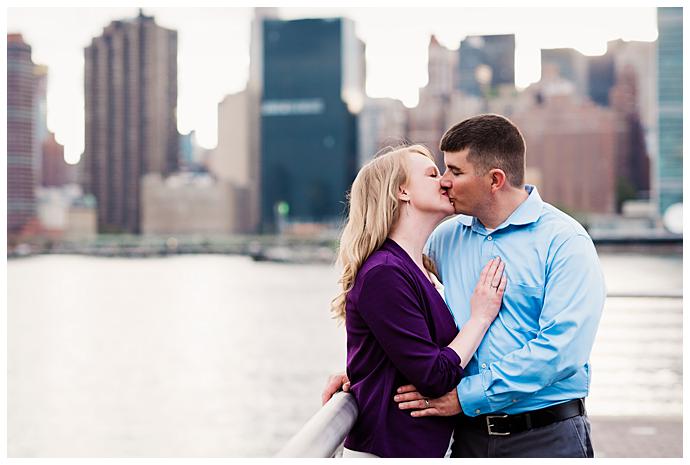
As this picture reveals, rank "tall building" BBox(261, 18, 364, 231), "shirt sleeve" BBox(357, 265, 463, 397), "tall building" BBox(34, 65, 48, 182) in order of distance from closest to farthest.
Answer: "shirt sleeve" BBox(357, 265, 463, 397) < "tall building" BBox(261, 18, 364, 231) < "tall building" BBox(34, 65, 48, 182)

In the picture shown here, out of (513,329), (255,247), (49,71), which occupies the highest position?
(49,71)

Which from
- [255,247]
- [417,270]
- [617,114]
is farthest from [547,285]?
[617,114]

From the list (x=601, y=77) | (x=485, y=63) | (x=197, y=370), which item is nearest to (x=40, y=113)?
(x=485, y=63)

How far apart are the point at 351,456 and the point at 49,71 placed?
549 feet

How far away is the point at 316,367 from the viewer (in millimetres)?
24859

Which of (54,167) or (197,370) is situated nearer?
(197,370)

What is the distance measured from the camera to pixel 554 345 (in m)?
2.28

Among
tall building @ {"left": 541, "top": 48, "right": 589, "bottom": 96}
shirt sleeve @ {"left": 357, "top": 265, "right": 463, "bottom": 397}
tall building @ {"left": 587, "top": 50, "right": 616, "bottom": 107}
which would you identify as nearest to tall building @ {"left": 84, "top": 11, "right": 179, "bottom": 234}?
tall building @ {"left": 541, "top": 48, "right": 589, "bottom": 96}

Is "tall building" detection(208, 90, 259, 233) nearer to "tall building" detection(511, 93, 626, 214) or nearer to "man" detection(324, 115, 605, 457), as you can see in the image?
"tall building" detection(511, 93, 626, 214)

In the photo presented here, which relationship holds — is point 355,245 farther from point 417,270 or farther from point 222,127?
point 222,127

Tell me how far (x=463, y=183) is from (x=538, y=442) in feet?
2.45

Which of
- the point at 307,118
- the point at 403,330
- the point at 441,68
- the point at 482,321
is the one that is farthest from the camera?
the point at 441,68

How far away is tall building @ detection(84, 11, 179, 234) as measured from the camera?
508 feet

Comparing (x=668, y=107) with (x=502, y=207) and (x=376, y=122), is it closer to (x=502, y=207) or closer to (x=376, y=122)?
(x=376, y=122)
